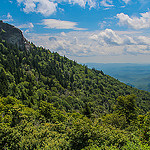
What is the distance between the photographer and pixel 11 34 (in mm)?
143625

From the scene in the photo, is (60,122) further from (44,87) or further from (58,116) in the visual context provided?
(44,87)

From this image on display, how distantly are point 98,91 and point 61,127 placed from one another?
4836 inches

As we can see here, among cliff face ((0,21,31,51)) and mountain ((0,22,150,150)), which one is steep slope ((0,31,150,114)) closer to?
mountain ((0,22,150,150))

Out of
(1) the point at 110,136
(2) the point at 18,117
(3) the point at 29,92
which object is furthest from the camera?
(3) the point at 29,92

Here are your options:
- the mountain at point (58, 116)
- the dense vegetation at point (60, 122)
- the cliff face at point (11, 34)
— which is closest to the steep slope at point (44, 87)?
the mountain at point (58, 116)

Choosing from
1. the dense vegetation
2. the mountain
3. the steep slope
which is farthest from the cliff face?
the dense vegetation

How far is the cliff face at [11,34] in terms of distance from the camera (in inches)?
5551

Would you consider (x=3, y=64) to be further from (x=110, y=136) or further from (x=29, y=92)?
(x=110, y=136)

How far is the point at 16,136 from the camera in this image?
1938cm

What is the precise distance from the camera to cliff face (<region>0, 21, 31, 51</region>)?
141000 millimetres

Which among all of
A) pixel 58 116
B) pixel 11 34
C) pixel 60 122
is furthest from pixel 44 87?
pixel 11 34

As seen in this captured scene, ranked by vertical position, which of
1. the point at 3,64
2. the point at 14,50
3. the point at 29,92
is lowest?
the point at 29,92

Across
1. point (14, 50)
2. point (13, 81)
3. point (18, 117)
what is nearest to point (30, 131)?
point (18, 117)

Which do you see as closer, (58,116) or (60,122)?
(60,122)
